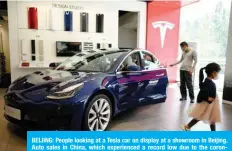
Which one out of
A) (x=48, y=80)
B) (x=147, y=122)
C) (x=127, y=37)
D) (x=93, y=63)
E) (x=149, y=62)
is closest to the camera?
(x=48, y=80)

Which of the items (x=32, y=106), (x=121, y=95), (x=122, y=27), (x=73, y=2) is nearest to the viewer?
(x=32, y=106)

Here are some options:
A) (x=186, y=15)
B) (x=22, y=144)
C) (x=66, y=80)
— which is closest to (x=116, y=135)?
(x=66, y=80)

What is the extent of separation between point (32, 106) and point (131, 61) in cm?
171

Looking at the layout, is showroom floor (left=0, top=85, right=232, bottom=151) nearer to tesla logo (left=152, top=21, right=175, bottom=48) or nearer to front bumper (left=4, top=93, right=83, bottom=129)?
front bumper (left=4, top=93, right=83, bottom=129)

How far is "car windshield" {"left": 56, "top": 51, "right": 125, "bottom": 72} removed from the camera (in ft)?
10.2

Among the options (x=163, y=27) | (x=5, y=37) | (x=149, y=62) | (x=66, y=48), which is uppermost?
(x=163, y=27)

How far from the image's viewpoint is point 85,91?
2457mm

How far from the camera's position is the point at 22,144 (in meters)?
2.47

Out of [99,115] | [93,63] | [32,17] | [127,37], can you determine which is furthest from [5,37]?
[99,115]

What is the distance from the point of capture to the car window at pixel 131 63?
122 inches

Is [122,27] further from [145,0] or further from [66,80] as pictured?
[66,80]

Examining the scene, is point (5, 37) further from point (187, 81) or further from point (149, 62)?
point (187, 81)

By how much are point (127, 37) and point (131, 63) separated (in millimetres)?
7836

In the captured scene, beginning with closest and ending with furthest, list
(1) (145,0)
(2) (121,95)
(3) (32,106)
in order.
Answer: (3) (32,106) → (2) (121,95) → (1) (145,0)
